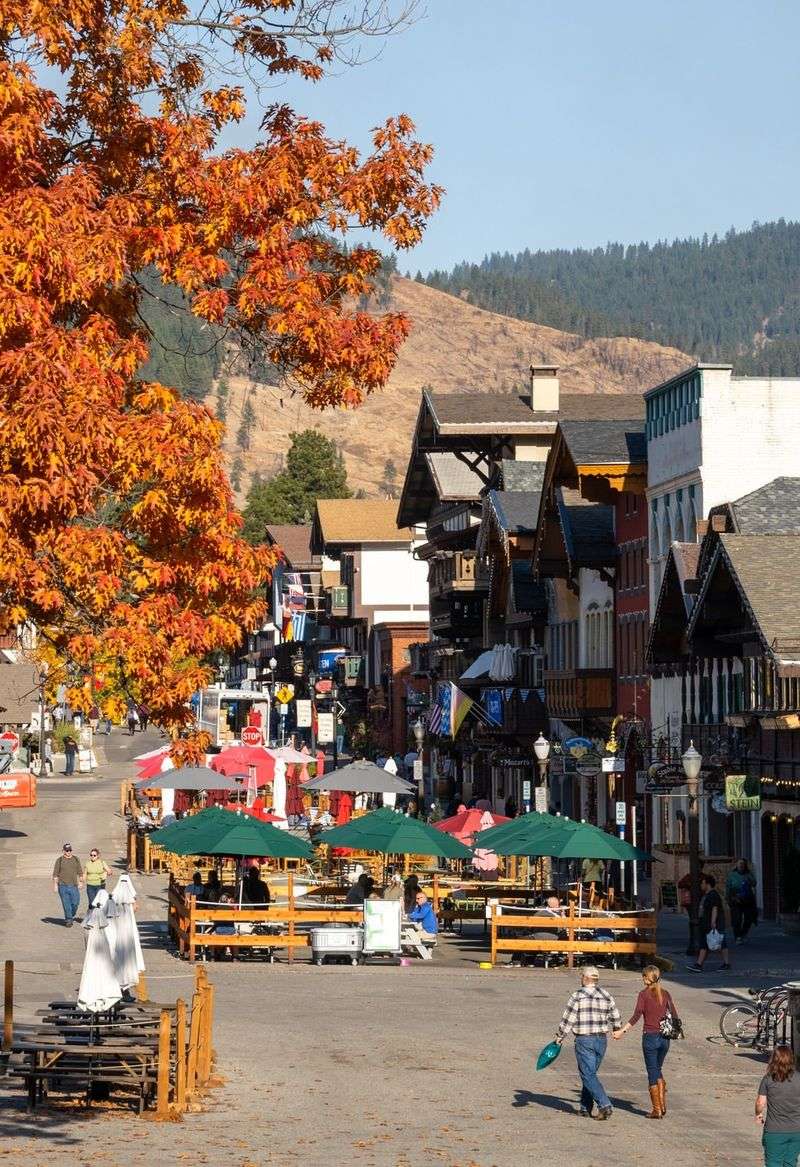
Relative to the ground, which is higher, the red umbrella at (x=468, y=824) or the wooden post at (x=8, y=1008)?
the red umbrella at (x=468, y=824)

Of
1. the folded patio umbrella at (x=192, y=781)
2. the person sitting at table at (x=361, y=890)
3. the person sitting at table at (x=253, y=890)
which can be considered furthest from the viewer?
the folded patio umbrella at (x=192, y=781)

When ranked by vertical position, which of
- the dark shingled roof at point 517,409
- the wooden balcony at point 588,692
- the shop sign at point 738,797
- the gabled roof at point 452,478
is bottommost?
the shop sign at point 738,797

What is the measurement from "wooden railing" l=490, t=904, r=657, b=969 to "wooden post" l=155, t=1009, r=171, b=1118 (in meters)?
17.2

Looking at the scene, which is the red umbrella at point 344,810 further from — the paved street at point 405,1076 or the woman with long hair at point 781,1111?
the woman with long hair at point 781,1111

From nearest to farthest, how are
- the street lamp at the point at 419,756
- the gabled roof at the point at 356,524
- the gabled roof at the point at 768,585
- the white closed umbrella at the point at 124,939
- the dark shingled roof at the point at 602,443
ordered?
the white closed umbrella at the point at 124,939
the gabled roof at the point at 768,585
the dark shingled roof at the point at 602,443
the street lamp at the point at 419,756
the gabled roof at the point at 356,524

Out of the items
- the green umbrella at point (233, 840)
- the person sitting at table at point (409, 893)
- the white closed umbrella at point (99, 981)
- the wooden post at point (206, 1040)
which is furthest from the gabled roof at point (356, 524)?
the white closed umbrella at point (99, 981)

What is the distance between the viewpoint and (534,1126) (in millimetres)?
19891

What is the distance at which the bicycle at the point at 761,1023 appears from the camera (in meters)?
25.1

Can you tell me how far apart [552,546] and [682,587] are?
1507 cm

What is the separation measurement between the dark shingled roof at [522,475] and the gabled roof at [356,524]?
96.0 ft

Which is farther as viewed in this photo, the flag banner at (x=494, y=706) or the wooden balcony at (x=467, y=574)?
the wooden balcony at (x=467, y=574)

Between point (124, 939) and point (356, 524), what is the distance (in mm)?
94684

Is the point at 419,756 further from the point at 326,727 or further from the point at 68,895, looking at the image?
the point at 68,895

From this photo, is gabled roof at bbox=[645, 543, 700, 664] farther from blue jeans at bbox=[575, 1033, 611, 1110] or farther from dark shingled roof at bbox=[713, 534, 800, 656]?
blue jeans at bbox=[575, 1033, 611, 1110]
